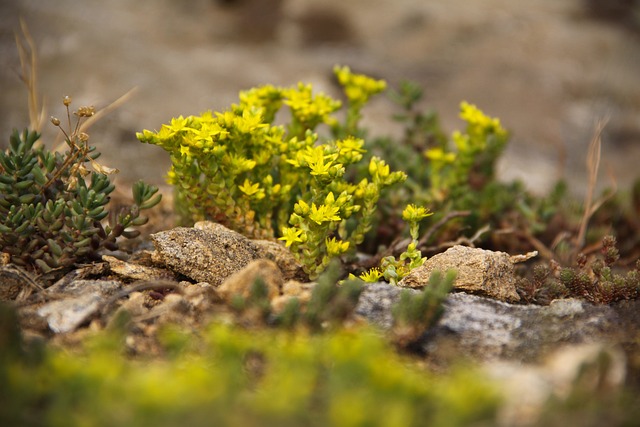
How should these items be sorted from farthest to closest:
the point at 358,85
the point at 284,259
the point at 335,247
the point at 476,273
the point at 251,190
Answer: the point at 358,85 < the point at 251,190 < the point at 284,259 < the point at 335,247 < the point at 476,273

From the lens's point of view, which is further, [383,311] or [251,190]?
[251,190]

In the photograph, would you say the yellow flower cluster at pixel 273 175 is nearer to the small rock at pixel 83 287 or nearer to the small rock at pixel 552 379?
the small rock at pixel 83 287

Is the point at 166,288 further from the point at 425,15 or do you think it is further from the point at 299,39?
the point at 425,15

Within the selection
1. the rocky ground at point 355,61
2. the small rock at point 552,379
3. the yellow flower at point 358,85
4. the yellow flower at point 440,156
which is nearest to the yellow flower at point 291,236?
the small rock at point 552,379

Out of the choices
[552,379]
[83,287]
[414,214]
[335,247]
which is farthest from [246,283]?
[552,379]

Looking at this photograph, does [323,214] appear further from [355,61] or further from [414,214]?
[355,61]

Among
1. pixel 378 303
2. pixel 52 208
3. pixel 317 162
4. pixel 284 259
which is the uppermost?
pixel 317 162

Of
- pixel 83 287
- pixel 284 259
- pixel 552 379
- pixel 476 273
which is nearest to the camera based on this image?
pixel 552 379
